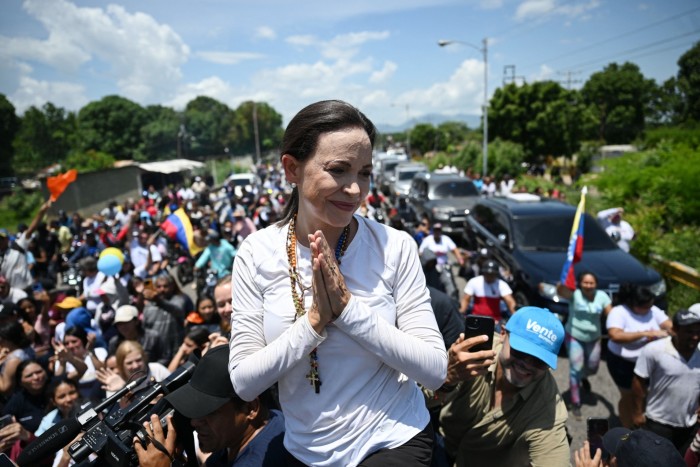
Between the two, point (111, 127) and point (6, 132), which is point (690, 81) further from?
point (6, 132)

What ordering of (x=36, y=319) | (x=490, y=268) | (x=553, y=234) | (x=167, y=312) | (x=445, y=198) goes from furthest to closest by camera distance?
(x=445, y=198)
(x=553, y=234)
(x=36, y=319)
(x=490, y=268)
(x=167, y=312)

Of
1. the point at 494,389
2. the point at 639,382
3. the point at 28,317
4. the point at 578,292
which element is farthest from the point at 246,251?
the point at 28,317

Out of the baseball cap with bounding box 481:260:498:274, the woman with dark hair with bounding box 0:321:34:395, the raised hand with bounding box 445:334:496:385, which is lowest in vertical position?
the woman with dark hair with bounding box 0:321:34:395

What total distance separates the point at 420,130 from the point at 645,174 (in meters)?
59.5

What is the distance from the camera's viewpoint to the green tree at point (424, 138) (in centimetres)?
6662

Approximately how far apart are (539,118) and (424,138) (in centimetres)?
3797

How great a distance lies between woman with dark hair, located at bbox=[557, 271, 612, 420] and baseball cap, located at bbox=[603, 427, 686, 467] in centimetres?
310

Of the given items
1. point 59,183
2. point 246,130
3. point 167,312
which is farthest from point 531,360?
point 246,130

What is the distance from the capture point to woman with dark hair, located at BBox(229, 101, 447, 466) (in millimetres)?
1455

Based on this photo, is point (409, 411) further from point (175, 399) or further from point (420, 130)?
point (420, 130)

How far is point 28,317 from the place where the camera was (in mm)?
5613

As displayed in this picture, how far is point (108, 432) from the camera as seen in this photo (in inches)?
73.3

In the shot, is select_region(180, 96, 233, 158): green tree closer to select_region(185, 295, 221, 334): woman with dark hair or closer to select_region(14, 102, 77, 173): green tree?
select_region(14, 102, 77, 173): green tree

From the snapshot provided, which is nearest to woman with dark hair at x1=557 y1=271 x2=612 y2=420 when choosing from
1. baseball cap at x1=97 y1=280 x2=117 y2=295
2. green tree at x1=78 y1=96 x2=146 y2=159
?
baseball cap at x1=97 y1=280 x2=117 y2=295
